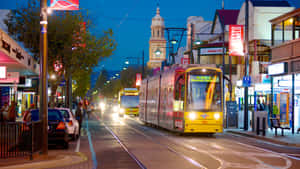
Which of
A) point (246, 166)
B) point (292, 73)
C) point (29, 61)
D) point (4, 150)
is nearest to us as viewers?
point (246, 166)

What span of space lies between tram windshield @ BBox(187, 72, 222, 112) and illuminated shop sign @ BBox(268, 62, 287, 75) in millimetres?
6181

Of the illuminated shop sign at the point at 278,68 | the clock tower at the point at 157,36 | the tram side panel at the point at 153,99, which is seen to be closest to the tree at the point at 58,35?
the tram side panel at the point at 153,99

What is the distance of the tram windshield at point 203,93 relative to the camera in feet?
76.2

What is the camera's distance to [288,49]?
28.2 m

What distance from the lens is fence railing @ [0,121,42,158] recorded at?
13.7 m

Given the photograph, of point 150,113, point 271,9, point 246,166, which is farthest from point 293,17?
point 271,9

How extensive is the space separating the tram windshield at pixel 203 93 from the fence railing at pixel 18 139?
1061cm

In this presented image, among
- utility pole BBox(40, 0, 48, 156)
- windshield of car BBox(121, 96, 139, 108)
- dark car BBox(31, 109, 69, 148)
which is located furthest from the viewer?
windshield of car BBox(121, 96, 139, 108)

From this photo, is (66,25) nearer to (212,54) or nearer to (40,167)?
(40,167)

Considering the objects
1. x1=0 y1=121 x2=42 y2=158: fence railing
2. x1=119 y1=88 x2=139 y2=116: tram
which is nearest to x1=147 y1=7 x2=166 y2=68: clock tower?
x1=119 y1=88 x2=139 y2=116: tram

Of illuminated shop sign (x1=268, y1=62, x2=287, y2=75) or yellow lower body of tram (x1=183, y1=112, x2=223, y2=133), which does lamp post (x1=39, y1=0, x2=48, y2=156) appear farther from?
illuminated shop sign (x1=268, y1=62, x2=287, y2=75)

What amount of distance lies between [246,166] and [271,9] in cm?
4827

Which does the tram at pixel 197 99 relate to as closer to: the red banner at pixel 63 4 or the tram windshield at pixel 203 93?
the tram windshield at pixel 203 93

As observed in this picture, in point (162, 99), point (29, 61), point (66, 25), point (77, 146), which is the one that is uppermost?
point (66, 25)
